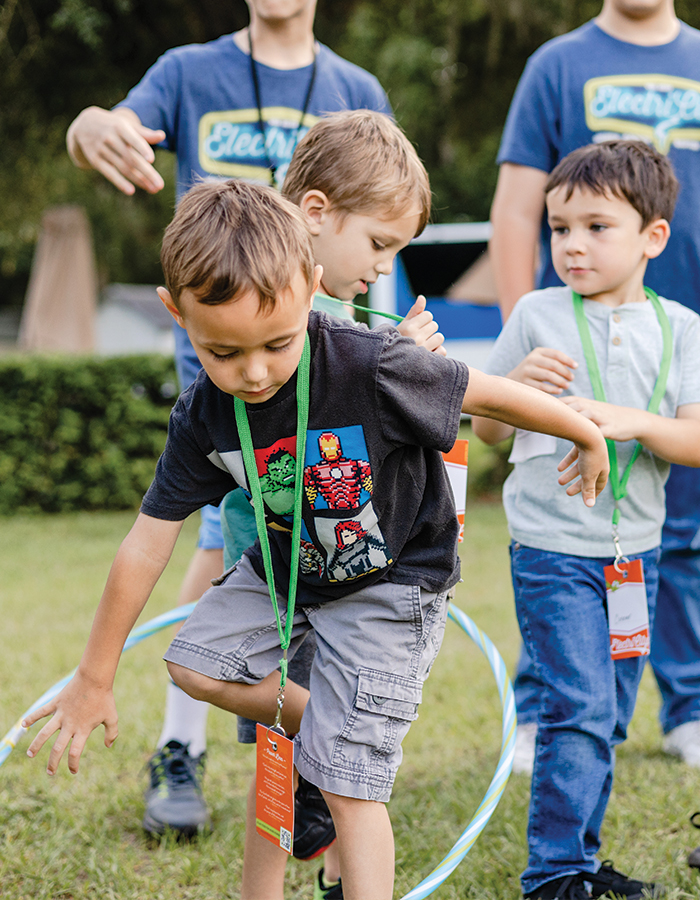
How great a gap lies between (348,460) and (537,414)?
16.1 inches

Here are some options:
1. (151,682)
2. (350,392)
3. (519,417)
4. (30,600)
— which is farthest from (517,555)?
(30,600)

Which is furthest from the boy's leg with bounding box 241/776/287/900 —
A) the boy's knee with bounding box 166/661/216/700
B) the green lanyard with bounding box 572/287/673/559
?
the green lanyard with bounding box 572/287/673/559

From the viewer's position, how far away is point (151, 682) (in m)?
4.58

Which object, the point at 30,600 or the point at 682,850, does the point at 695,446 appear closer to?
the point at 682,850

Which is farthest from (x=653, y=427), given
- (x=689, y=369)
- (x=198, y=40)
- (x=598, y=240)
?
(x=198, y=40)

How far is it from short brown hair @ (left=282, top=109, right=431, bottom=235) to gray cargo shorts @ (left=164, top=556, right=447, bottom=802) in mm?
896

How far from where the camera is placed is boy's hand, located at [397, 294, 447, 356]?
1.98 metres

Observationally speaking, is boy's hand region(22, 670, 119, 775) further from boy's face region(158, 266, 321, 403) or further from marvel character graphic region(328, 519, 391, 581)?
boy's face region(158, 266, 321, 403)

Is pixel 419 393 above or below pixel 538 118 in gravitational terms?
below

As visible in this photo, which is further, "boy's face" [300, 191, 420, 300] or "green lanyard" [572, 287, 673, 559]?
"green lanyard" [572, 287, 673, 559]

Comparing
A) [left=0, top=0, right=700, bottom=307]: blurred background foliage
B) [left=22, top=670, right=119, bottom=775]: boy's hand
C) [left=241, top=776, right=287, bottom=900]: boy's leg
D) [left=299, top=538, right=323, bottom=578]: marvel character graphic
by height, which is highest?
[left=0, top=0, right=700, bottom=307]: blurred background foliage

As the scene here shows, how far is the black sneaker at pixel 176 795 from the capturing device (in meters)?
2.86

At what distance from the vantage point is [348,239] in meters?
2.22

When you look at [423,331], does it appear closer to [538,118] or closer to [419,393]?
[419,393]
